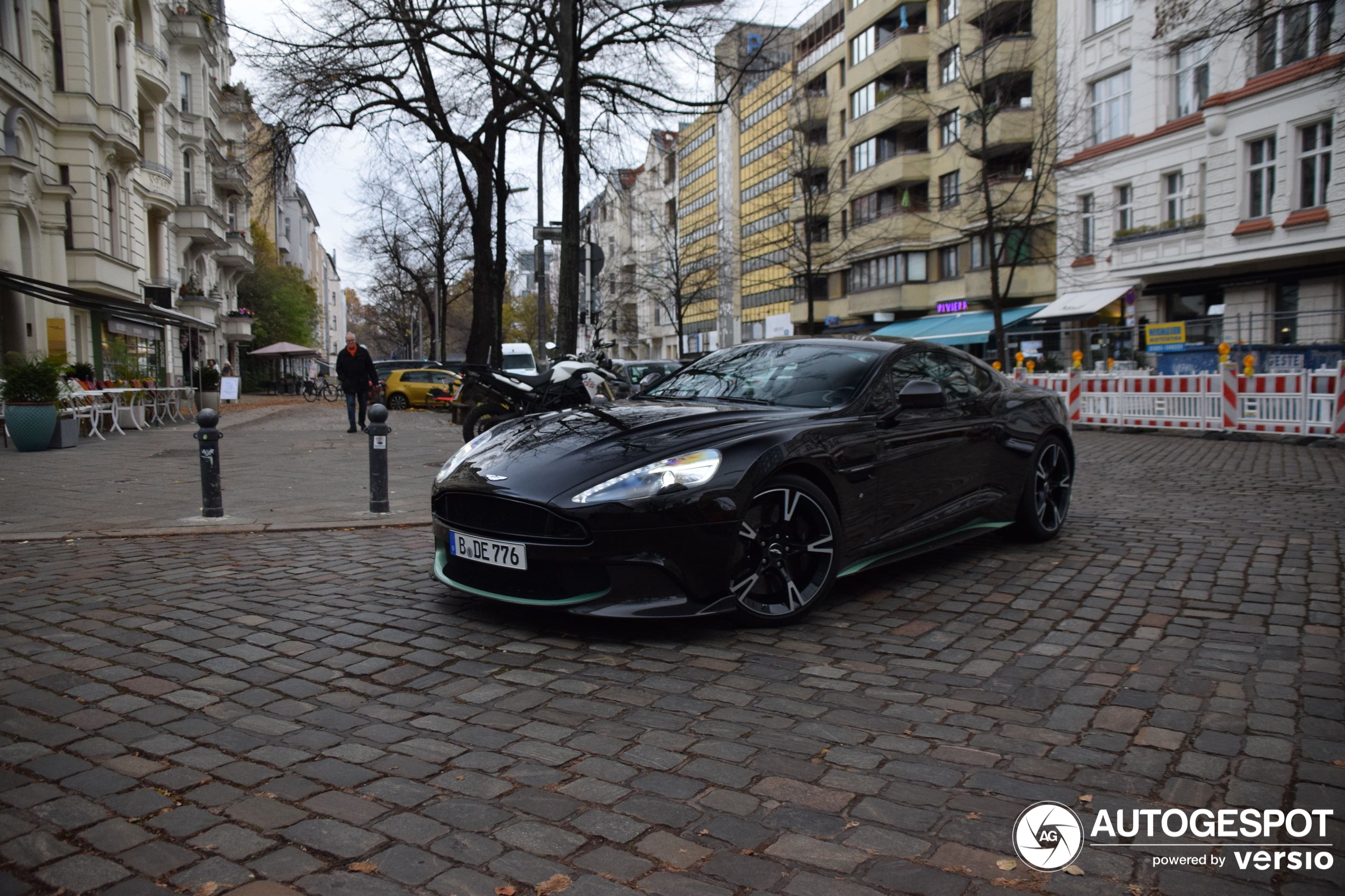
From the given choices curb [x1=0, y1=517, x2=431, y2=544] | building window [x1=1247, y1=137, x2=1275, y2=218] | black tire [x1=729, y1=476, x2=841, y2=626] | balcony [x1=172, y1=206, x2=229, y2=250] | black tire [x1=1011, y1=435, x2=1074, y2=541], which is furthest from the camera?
balcony [x1=172, y1=206, x2=229, y2=250]

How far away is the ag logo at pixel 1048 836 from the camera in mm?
2434

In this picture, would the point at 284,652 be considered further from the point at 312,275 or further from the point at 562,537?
the point at 312,275

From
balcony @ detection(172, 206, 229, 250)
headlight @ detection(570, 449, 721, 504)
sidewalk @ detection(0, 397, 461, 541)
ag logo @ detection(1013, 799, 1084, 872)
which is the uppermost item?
balcony @ detection(172, 206, 229, 250)

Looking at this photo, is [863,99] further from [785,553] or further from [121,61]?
[785,553]

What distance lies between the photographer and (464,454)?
509cm

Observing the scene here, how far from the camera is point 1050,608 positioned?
488 centimetres

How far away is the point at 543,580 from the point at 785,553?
1122 millimetres

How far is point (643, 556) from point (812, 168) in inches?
1697

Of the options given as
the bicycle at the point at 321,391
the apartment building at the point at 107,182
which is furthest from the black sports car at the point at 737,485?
the bicycle at the point at 321,391

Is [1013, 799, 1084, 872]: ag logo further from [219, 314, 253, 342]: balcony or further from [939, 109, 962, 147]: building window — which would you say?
[219, 314, 253, 342]: balcony

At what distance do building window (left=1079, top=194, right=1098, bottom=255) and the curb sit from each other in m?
30.7

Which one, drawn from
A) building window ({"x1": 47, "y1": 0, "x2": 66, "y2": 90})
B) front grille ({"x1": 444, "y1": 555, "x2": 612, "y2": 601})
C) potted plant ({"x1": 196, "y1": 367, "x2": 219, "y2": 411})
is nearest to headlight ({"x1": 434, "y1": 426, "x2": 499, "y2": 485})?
front grille ({"x1": 444, "y1": 555, "x2": 612, "y2": 601})

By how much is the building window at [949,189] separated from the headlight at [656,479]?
1505 inches

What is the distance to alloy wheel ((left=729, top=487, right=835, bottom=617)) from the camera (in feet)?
14.3
